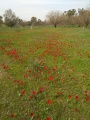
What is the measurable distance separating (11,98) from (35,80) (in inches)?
49.4

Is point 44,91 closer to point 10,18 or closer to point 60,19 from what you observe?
point 10,18

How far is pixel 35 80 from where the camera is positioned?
5.09 meters

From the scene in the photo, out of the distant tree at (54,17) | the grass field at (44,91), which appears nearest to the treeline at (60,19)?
the distant tree at (54,17)

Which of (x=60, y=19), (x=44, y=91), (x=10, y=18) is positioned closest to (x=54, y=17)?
(x=60, y=19)

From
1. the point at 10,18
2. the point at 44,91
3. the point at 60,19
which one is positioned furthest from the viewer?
the point at 60,19

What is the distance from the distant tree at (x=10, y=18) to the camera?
35562 millimetres

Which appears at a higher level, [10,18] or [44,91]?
[10,18]

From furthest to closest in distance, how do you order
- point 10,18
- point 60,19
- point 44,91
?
point 60,19 → point 10,18 → point 44,91

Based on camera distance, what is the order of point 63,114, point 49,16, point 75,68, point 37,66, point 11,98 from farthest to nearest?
point 49,16 < point 75,68 < point 37,66 < point 11,98 < point 63,114

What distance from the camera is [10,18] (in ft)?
120

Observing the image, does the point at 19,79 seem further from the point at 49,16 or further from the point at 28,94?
the point at 49,16

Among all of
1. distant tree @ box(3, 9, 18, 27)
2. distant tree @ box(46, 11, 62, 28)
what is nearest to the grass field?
distant tree @ box(3, 9, 18, 27)

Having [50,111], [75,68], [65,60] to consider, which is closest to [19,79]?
[50,111]

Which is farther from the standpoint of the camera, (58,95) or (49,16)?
(49,16)
